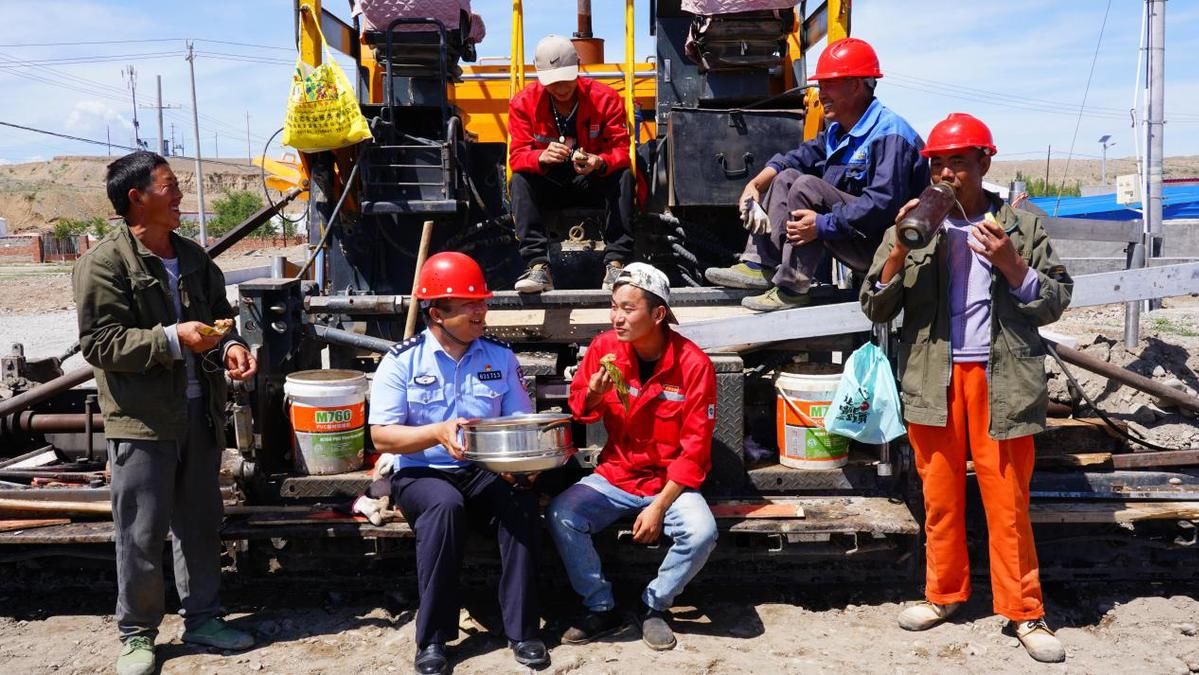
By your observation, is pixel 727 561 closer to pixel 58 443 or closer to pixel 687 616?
pixel 687 616

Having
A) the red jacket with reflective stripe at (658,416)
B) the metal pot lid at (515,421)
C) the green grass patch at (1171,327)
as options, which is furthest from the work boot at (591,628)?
the green grass patch at (1171,327)

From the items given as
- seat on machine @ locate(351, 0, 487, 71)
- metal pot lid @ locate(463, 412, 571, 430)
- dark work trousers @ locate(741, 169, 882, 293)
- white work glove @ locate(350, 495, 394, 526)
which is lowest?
white work glove @ locate(350, 495, 394, 526)

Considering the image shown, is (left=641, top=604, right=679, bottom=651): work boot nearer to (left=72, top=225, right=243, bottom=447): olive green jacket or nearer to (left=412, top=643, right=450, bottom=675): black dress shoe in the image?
(left=412, top=643, right=450, bottom=675): black dress shoe

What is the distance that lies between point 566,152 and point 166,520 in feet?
9.37

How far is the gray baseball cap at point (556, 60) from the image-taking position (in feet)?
18.2

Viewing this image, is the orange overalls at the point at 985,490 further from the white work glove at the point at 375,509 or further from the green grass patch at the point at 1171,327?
the green grass patch at the point at 1171,327

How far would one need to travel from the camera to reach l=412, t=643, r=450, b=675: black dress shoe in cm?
373

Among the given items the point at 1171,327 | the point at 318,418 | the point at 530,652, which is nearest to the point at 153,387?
the point at 318,418

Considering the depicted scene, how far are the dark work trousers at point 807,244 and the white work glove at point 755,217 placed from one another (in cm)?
4

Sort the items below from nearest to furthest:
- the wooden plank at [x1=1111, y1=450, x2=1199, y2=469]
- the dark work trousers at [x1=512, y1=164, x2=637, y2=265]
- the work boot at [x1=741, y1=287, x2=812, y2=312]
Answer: the wooden plank at [x1=1111, y1=450, x2=1199, y2=469], the work boot at [x1=741, y1=287, x2=812, y2=312], the dark work trousers at [x1=512, y1=164, x2=637, y2=265]

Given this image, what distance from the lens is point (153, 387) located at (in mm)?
3846

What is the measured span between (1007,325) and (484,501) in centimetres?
222

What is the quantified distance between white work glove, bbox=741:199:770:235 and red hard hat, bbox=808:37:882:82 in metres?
0.69

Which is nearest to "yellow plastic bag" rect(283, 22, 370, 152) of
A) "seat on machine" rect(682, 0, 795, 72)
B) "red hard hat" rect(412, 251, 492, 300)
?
"red hard hat" rect(412, 251, 492, 300)
